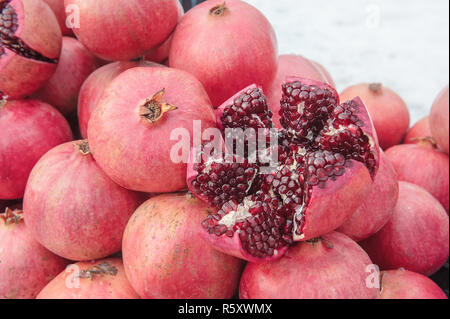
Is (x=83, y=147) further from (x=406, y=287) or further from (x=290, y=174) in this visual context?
(x=406, y=287)

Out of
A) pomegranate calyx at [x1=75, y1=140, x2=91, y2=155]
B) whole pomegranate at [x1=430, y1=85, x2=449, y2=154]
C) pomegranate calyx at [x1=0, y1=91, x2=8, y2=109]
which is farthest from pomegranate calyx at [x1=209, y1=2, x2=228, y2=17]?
whole pomegranate at [x1=430, y1=85, x2=449, y2=154]

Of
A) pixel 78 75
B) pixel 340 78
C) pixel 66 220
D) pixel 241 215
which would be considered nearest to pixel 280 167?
pixel 241 215

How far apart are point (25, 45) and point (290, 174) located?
79 centimetres

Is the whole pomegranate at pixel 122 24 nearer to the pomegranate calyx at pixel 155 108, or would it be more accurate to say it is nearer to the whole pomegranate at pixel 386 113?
the pomegranate calyx at pixel 155 108

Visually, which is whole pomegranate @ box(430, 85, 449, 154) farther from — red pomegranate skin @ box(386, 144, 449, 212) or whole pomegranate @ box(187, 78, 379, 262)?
whole pomegranate @ box(187, 78, 379, 262)

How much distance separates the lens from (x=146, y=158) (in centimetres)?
86

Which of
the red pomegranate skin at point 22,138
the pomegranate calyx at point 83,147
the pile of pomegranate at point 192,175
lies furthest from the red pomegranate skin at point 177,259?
the red pomegranate skin at point 22,138

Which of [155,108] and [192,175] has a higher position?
[155,108]

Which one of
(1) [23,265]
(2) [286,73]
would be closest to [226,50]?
(2) [286,73]

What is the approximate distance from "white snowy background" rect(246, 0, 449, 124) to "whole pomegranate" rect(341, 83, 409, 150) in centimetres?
122

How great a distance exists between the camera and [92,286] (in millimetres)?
953

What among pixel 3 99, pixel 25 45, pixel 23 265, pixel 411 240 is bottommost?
pixel 411 240

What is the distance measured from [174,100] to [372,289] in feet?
1.86

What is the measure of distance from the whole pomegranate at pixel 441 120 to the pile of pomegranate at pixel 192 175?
1.82 feet
